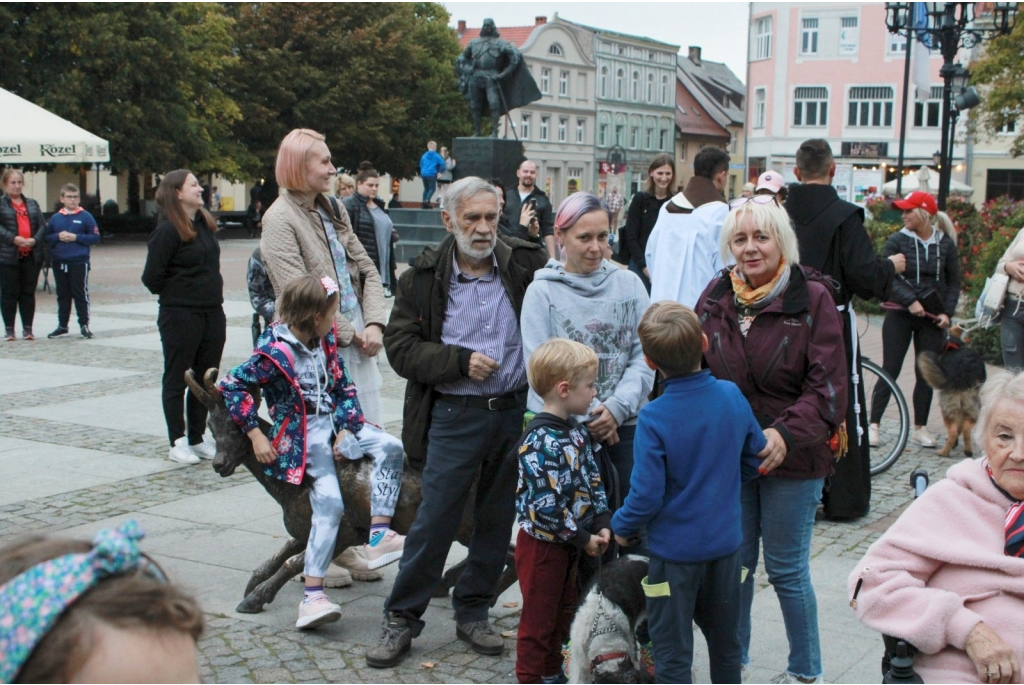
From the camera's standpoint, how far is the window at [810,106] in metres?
62.7

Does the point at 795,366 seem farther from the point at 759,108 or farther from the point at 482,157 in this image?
the point at 759,108

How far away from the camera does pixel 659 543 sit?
3686mm

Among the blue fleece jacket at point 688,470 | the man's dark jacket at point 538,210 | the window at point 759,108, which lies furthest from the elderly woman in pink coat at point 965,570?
the window at point 759,108

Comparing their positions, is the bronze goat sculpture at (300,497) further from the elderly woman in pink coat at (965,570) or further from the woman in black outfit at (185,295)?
the woman in black outfit at (185,295)

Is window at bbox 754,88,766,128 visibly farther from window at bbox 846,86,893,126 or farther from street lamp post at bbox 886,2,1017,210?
street lamp post at bbox 886,2,1017,210

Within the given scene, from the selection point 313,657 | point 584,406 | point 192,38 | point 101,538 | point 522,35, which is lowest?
point 313,657

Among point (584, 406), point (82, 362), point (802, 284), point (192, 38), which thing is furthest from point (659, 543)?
point (192, 38)

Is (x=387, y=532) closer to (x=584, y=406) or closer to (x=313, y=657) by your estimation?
(x=313, y=657)

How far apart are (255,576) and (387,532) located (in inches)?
28.3

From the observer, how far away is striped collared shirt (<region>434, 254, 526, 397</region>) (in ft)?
15.1

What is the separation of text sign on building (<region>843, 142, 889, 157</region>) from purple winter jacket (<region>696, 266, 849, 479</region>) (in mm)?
60995

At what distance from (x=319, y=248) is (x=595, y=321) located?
6.12 ft

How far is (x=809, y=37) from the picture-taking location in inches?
2459

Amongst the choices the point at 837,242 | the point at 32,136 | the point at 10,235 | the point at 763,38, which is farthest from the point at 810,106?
the point at 837,242
